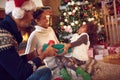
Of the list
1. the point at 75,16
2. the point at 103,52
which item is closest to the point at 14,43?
the point at 103,52

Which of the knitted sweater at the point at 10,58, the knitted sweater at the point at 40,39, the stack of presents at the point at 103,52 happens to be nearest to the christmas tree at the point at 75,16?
the stack of presents at the point at 103,52

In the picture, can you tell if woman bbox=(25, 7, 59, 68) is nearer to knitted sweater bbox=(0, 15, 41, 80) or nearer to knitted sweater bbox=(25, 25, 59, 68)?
knitted sweater bbox=(25, 25, 59, 68)

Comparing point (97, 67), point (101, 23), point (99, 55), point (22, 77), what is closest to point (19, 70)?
point (22, 77)

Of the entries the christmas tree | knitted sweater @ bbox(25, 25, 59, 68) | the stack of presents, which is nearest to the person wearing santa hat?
knitted sweater @ bbox(25, 25, 59, 68)

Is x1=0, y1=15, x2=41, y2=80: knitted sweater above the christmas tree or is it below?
above

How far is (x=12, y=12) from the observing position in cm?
155

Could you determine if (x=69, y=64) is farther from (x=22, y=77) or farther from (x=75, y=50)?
(x=22, y=77)

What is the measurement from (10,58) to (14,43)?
140 mm

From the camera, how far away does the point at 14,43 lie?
1480mm

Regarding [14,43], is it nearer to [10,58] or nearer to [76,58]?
[10,58]

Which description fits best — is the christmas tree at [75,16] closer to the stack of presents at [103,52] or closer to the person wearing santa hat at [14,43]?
the stack of presents at [103,52]

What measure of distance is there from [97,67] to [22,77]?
1.84 metres

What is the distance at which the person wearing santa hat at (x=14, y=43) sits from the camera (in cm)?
138

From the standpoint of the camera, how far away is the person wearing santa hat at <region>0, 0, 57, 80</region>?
138 centimetres
